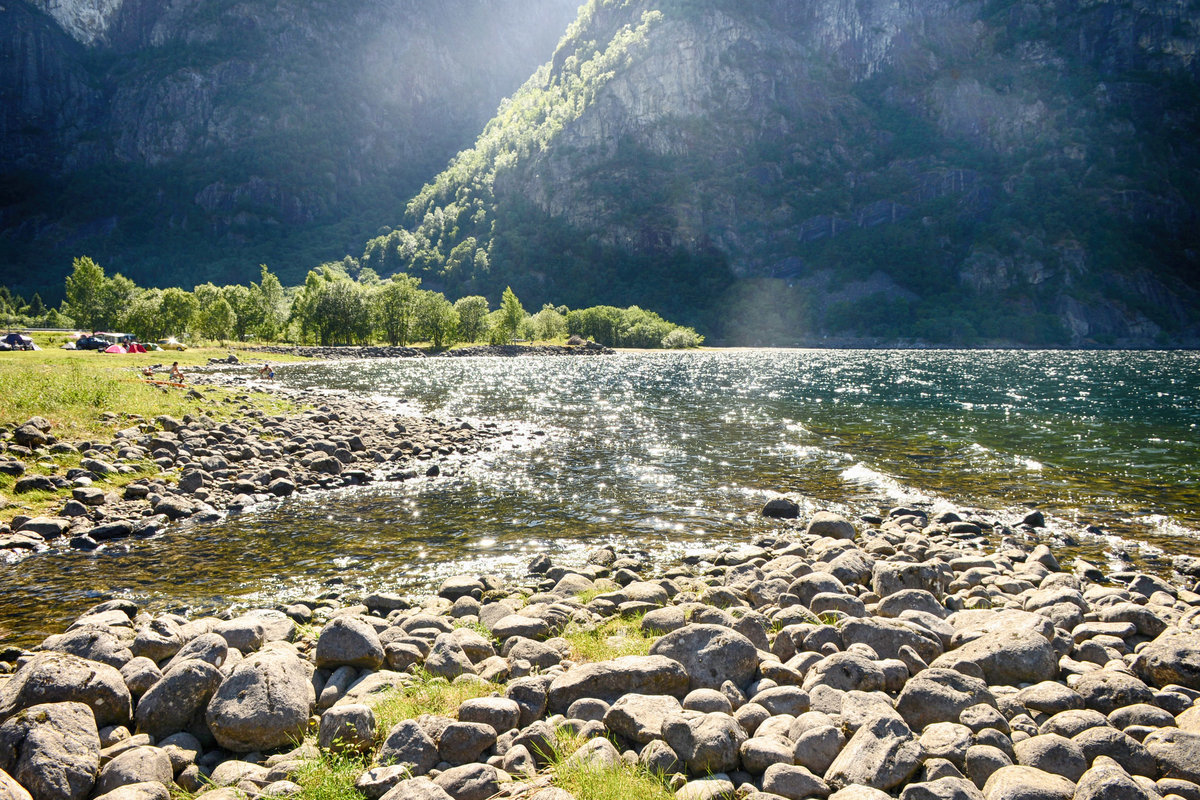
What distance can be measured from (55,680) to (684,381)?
7977 cm

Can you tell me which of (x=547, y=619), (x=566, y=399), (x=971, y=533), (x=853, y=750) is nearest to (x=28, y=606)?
(x=547, y=619)

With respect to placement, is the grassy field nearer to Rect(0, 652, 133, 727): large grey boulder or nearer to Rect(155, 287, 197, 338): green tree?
Rect(0, 652, 133, 727): large grey boulder

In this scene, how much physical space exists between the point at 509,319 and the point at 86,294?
94.5 m

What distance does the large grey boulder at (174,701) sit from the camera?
295 inches

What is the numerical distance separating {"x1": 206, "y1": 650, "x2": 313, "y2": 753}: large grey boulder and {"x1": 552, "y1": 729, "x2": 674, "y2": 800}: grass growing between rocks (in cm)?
331

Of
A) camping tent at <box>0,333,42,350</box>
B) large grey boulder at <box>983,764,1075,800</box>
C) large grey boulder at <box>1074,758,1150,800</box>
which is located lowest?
large grey boulder at <box>983,764,1075,800</box>

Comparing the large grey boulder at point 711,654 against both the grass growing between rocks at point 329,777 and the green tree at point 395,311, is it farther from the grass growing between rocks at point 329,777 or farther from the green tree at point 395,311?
the green tree at point 395,311

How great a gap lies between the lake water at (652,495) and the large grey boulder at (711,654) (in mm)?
7767

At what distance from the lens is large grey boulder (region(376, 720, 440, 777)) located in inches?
265

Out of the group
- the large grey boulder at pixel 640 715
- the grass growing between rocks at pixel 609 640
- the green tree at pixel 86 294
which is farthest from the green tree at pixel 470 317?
the large grey boulder at pixel 640 715

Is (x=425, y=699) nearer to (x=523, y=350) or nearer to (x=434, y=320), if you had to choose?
(x=434, y=320)

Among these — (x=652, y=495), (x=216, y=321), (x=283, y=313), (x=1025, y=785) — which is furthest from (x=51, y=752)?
(x=283, y=313)

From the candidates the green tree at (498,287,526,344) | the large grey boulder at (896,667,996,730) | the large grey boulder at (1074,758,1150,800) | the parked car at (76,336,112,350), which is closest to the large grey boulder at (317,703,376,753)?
the large grey boulder at (896,667,996,730)

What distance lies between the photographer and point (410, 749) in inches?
269
